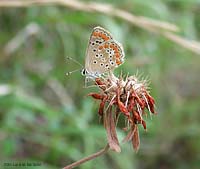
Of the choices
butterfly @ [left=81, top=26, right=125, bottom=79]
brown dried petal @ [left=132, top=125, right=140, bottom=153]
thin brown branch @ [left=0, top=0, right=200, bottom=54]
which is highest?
thin brown branch @ [left=0, top=0, right=200, bottom=54]

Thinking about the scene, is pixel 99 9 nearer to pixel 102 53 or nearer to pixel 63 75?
pixel 63 75

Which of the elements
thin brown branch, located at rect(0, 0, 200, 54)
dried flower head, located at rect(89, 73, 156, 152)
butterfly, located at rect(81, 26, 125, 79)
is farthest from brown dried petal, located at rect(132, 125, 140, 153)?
thin brown branch, located at rect(0, 0, 200, 54)

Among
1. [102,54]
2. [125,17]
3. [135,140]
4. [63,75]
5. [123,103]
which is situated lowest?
[135,140]

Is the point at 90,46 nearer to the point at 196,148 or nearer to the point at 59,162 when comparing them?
the point at 59,162

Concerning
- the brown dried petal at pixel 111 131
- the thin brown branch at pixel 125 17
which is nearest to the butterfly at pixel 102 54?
the brown dried petal at pixel 111 131


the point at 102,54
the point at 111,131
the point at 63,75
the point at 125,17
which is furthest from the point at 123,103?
the point at 63,75

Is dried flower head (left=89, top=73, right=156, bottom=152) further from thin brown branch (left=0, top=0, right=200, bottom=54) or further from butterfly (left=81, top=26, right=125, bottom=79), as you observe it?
thin brown branch (left=0, top=0, right=200, bottom=54)
